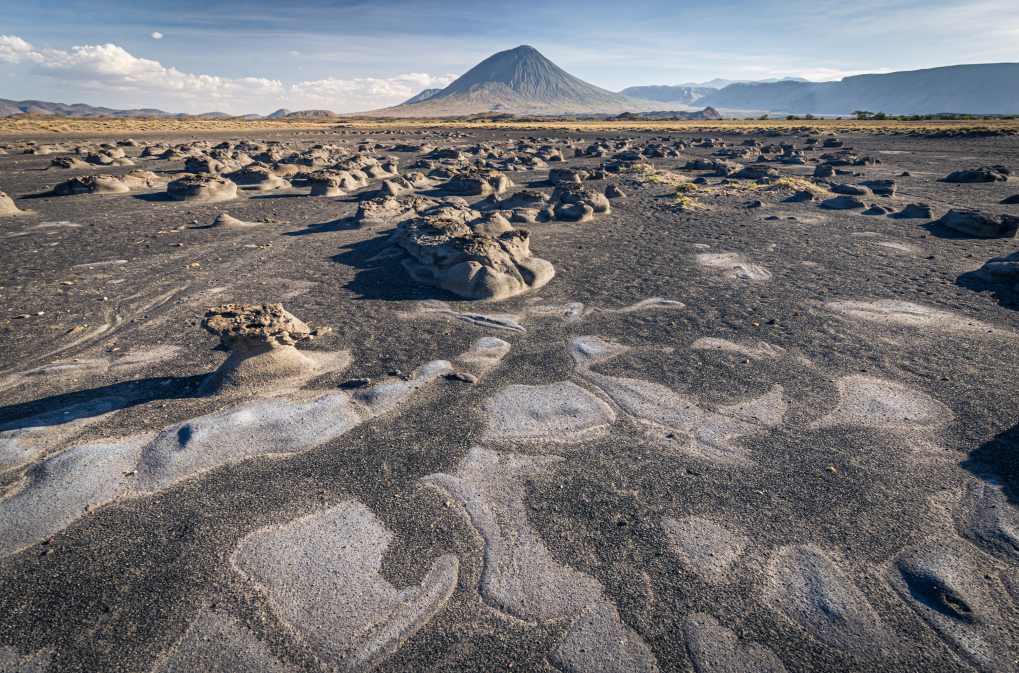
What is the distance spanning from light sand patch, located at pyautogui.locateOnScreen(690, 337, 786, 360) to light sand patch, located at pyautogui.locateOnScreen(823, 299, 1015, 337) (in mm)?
2227

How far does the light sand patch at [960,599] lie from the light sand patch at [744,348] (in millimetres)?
3485

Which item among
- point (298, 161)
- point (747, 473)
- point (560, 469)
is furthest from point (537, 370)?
point (298, 161)

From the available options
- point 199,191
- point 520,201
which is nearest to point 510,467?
point 520,201

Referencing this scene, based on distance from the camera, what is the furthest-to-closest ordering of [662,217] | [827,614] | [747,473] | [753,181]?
1. [753,181]
2. [662,217]
3. [747,473]
4. [827,614]

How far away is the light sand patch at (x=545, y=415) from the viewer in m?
5.62

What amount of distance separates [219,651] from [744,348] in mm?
7208

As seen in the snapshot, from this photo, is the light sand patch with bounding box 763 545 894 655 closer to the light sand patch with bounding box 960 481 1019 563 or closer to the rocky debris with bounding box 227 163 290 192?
the light sand patch with bounding box 960 481 1019 563

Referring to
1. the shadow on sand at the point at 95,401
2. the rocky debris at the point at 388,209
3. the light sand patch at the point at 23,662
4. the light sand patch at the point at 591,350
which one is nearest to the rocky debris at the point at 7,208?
the rocky debris at the point at 388,209

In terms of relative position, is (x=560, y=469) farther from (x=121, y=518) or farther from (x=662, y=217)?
(x=662, y=217)

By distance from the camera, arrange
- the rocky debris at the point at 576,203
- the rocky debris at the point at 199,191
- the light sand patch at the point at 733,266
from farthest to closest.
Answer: the rocky debris at the point at 199,191, the rocky debris at the point at 576,203, the light sand patch at the point at 733,266

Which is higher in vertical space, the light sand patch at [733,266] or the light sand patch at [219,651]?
the light sand patch at [733,266]

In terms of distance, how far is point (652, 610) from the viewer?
142 inches

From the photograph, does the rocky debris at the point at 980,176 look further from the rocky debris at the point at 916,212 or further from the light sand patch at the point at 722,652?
the light sand patch at the point at 722,652

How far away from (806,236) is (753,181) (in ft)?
38.3
